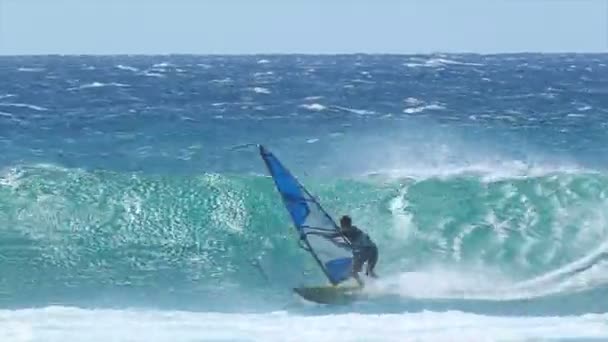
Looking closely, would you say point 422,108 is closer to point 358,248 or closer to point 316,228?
point 316,228

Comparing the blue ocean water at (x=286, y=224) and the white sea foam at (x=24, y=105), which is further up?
the white sea foam at (x=24, y=105)

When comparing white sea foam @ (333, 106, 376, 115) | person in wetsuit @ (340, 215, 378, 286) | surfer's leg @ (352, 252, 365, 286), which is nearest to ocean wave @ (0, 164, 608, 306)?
person in wetsuit @ (340, 215, 378, 286)

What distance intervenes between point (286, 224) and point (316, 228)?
9.62 feet

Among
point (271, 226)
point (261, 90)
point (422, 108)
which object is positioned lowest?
point (271, 226)

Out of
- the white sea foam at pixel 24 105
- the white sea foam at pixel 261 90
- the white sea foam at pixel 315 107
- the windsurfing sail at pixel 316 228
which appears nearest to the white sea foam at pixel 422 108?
the white sea foam at pixel 315 107

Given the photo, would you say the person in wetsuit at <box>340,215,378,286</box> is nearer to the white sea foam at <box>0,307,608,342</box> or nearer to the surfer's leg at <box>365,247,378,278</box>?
the surfer's leg at <box>365,247,378,278</box>

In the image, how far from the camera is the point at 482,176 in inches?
866

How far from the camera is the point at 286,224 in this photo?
19.7m

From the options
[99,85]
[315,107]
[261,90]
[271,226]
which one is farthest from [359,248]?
[99,85]

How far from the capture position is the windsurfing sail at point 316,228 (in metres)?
16.5

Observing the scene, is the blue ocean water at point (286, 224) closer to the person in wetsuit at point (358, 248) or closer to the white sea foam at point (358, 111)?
the person in wetsuit at point (358, 248)

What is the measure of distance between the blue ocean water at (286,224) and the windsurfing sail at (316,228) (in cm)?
59

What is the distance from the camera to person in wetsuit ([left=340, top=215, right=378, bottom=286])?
16.5 metres

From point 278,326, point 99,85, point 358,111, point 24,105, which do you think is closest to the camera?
point 278,326
